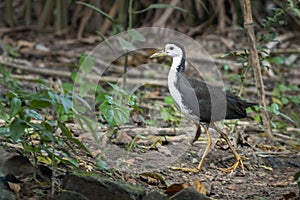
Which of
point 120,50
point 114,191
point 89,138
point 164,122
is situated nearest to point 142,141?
point 89,138

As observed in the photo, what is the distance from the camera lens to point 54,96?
11.4ft

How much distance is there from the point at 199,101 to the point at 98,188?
4.60 feet

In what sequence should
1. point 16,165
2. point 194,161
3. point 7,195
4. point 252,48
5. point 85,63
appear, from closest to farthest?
point 7,195
point 16,165
point 194,161
point 252,48
point 85,63

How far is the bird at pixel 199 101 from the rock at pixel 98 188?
1095mm

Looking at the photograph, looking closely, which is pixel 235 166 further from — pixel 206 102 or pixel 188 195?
pixel 188 195

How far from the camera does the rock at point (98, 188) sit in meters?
3.48

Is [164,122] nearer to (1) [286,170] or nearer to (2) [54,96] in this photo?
(1) [286,170]

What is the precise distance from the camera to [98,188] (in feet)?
11.4

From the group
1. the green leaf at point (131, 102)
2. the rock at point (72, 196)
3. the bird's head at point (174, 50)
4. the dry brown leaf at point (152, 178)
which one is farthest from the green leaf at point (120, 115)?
the rock at point (72, 196)

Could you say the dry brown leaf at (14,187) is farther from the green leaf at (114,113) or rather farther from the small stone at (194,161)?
the small stone at (194,161)

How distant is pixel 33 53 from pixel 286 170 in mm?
4458

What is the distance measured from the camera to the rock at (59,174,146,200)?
11.4 feet

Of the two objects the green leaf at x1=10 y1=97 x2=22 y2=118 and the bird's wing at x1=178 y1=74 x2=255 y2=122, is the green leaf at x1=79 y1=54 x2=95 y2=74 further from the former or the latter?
the green leaf at x1=10 y1=97 x2=22 y2=118

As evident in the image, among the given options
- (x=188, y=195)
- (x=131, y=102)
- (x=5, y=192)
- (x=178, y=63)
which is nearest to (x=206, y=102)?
(x=178, y=63)
